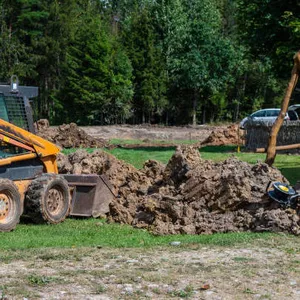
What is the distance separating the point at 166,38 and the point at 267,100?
433 inches

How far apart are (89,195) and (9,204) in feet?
7.13

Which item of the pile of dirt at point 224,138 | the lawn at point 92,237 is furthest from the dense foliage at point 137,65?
the lawn at point 92,237

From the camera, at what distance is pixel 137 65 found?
50812 millimetres

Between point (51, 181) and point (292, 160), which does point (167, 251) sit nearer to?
point (51, 181)

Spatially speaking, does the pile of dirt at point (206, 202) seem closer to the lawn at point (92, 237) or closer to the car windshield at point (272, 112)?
the lawn at point (92, 237)

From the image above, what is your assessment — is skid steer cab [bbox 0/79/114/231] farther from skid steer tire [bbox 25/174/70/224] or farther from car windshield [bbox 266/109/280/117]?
car windshield [bbox 266/109/280/117]

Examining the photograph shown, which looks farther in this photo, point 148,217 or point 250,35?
point 250,35

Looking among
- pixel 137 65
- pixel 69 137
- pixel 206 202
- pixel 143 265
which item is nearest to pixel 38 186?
pixel 206 202

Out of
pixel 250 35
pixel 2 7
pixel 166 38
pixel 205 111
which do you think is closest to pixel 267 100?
pixel 205 111

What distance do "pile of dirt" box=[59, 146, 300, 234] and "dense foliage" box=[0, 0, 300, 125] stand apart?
29.4 m

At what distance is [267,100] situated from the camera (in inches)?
2327

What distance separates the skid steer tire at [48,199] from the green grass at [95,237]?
0.22 metres

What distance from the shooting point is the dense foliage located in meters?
48.4

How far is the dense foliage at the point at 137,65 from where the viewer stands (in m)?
48.4
